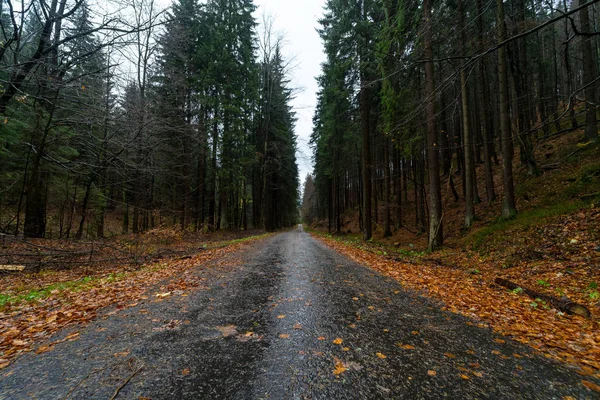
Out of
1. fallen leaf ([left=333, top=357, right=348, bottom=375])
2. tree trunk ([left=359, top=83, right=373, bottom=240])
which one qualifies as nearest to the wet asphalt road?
fallen leaf ([left=333, top=357, right=348, bottom=375])

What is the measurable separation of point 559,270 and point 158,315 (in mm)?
7946

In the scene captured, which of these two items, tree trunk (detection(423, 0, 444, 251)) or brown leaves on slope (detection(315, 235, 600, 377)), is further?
tree trunk (detection(423, 0, 444, 251))

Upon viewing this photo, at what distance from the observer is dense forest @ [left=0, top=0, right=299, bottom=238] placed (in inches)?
259

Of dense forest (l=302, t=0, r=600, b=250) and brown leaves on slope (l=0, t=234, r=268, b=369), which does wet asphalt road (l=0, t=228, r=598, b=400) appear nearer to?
brown leaves on slope (l=0, t=234, r=268, b=369)

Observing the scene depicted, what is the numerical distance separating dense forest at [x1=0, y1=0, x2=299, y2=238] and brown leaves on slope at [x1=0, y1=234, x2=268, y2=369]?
14.6 ft

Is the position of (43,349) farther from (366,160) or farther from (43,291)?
(366,160)

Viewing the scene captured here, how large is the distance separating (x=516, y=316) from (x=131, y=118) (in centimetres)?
1288

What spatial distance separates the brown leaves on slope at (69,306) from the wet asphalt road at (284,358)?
355mm

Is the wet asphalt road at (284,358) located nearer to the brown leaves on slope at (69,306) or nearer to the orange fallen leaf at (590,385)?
the orange fallen leaf at (590,385)

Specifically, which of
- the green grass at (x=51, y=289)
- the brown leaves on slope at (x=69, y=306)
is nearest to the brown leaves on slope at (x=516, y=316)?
the brown leaves on slope at (x=69, y=306)

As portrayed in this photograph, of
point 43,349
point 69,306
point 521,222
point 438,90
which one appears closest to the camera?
point 43,349

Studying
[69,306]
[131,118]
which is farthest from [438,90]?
[131,118]

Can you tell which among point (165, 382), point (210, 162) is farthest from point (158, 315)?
point (210, 162)

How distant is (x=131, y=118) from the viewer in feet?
32.8
